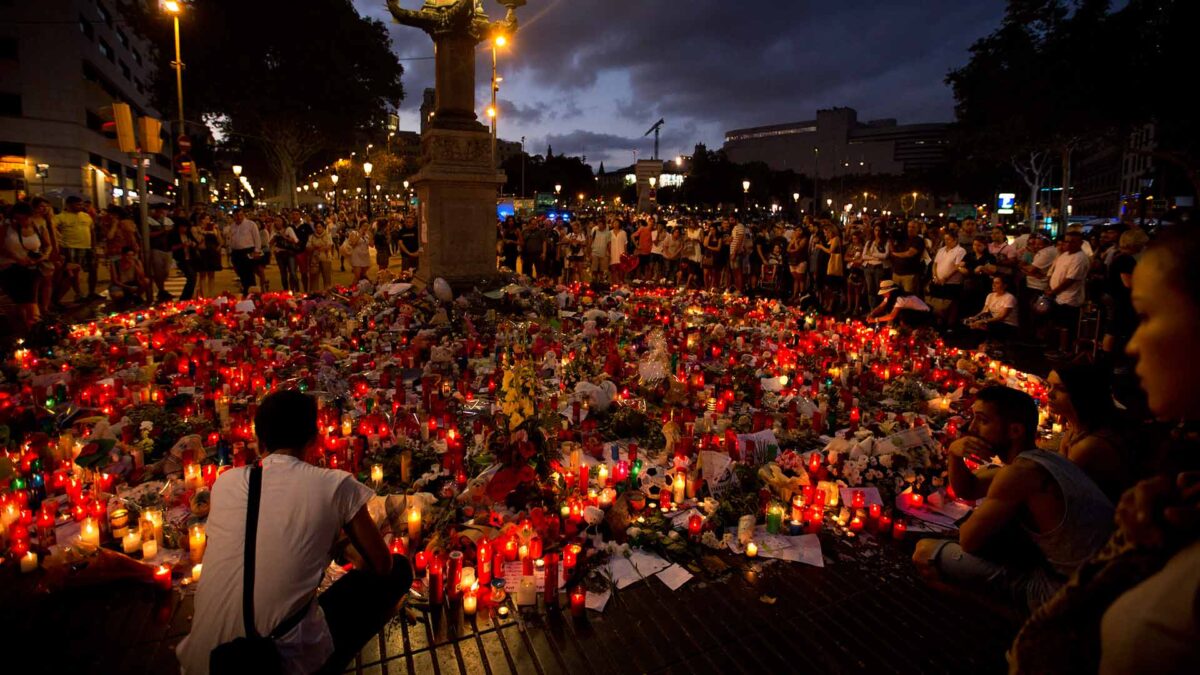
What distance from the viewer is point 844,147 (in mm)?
167000

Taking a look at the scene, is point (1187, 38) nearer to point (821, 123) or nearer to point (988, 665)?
point (988, 665)

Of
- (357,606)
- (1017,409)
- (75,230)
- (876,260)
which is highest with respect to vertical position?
(75,230)

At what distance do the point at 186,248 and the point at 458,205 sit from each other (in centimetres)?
690

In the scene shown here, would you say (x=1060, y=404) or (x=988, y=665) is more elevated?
(x=1060, y=404)

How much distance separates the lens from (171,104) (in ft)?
115

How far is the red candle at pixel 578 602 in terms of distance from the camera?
12.7ft

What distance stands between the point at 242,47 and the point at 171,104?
5924 mm

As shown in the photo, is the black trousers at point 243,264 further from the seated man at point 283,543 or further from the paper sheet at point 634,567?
the seated man at point 283,543

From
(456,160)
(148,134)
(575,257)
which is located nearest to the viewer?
(456,160)

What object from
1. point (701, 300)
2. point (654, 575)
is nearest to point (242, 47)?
point (701, 300)

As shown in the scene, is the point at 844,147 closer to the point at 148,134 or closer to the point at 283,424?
the point at 148,134

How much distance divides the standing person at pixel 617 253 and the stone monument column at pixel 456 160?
6.64 metres

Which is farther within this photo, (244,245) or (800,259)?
(800,259)

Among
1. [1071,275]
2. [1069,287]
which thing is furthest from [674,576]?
[1069,287]
